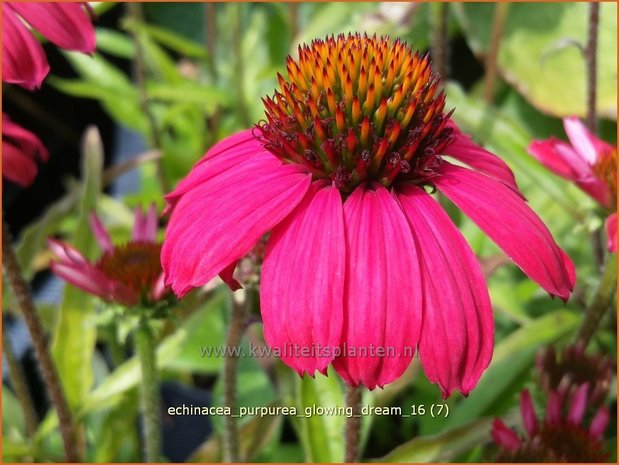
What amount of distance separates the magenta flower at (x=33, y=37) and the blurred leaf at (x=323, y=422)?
0.31 m

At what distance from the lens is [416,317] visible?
38cm

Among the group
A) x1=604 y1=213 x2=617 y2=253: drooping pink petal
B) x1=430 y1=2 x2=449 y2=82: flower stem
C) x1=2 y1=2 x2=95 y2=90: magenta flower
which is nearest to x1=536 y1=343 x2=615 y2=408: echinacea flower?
x1=604 y1=213 x2=617 y2=253: drooping pink petal

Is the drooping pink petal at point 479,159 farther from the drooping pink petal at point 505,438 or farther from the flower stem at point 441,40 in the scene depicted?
the flower stem at point 441,40

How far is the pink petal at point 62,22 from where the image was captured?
523 mm

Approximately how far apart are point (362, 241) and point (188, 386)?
751 millimetres

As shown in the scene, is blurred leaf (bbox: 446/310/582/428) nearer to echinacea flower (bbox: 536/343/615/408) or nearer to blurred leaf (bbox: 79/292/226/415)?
echinacea flower (bbox: 536/343/615/408)

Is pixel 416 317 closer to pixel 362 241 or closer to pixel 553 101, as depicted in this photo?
pixel 362 241

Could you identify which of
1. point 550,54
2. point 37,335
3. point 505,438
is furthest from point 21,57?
point 550,54

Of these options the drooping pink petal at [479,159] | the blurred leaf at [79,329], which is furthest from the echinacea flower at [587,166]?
the blurred leaf at [79,329]

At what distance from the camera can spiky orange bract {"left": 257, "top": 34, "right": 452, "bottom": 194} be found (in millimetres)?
443

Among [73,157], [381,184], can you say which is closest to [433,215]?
[381,184]

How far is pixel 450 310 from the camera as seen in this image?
1.27 ft

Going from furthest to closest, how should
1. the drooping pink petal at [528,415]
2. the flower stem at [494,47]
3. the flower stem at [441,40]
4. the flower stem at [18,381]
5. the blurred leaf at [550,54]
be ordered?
1. the blurred leaf at [550,54]
2. the flower stem at [494,47]
3. the flower stem at [441,40]
4. the flower stem at [18,381]
5. the drooping pink petal at [528,415]

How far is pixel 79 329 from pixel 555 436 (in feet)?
1.57
